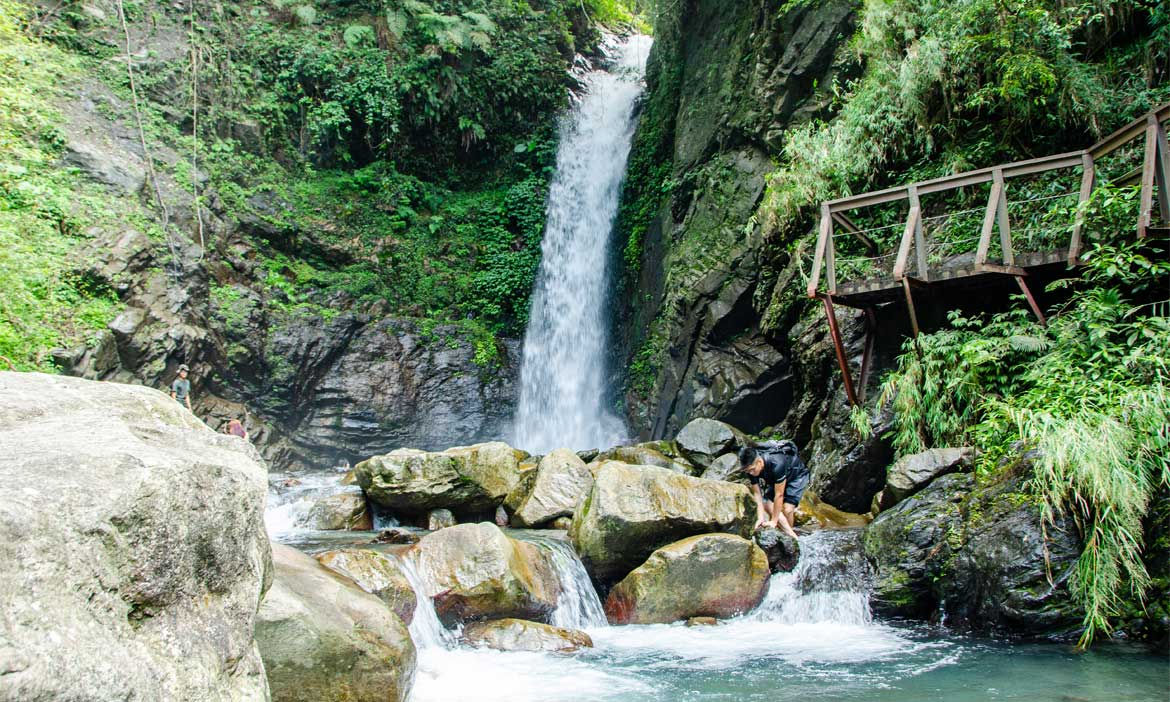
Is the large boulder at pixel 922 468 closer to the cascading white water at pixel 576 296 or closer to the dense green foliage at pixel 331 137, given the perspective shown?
the cascading white water at pixel 576 296

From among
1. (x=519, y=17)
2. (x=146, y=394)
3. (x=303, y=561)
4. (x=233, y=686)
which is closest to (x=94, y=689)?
(x=233, y=686)

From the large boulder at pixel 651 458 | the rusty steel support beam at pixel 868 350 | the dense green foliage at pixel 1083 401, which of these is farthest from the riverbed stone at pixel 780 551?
the large boulder at pixel 651 458

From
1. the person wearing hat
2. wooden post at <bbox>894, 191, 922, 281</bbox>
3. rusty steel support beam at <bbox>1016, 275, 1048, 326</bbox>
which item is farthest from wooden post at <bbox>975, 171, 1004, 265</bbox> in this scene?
the person wearing hat

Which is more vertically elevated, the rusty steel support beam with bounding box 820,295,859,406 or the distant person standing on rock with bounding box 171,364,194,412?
the rusty steel support beam with bounding box 820,295,859,406

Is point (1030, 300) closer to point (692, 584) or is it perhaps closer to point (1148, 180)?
point (1148, 180)

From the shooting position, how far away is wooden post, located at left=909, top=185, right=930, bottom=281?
342 inches

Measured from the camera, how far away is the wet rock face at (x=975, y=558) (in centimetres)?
608

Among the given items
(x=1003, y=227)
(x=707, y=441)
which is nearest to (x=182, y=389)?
(x=707, y=441)

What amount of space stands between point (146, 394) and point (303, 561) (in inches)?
90.6

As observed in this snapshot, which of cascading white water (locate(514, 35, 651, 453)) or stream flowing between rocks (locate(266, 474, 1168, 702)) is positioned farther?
cascading white water (locate(514, 35, 651, 453))

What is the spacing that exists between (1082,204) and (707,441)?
20.1 ft

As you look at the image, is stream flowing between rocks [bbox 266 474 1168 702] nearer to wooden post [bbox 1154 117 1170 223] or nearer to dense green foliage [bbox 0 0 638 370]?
wooden post [bbox 1154 117 1170 223]

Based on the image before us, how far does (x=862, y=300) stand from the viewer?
31.9 ft

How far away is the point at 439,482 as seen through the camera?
9.74 m
